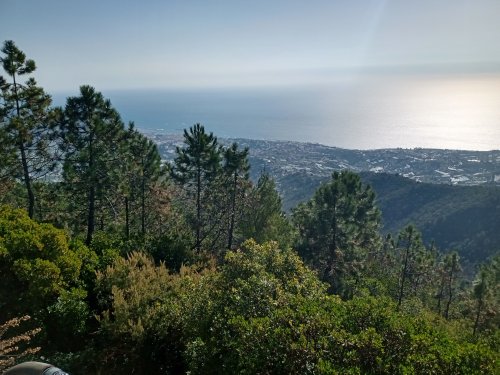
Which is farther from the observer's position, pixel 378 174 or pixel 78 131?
pixel 378 174

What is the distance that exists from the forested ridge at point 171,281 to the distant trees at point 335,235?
181mm

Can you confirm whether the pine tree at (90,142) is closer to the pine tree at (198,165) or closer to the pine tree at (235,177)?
the pine tree at (198,165)

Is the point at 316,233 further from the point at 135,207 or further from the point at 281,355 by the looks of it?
the point at 281,355

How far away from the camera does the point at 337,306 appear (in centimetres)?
903

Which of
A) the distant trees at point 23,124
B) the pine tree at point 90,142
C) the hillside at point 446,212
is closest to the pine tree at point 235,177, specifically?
the pine tree at point 90,142

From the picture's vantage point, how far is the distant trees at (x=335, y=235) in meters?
31.5

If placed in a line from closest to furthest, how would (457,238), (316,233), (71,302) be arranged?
(71,302) < (316,233) < (457,238)

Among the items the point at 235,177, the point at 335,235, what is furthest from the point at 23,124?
the point at 335,235

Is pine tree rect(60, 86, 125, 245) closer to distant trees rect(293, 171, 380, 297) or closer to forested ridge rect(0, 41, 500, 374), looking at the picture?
forested ridge rect(0, 41, 500, 374)

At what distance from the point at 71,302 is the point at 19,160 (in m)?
12.4

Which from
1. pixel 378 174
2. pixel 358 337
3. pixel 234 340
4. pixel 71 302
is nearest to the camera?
pixel 358 337

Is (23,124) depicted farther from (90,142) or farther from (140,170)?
(140,170)

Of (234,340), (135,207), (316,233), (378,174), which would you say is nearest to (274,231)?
(316,233)

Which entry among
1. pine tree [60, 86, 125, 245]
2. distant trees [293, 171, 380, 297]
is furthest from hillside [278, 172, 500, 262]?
pine tree [60, 86, 125, 245]
